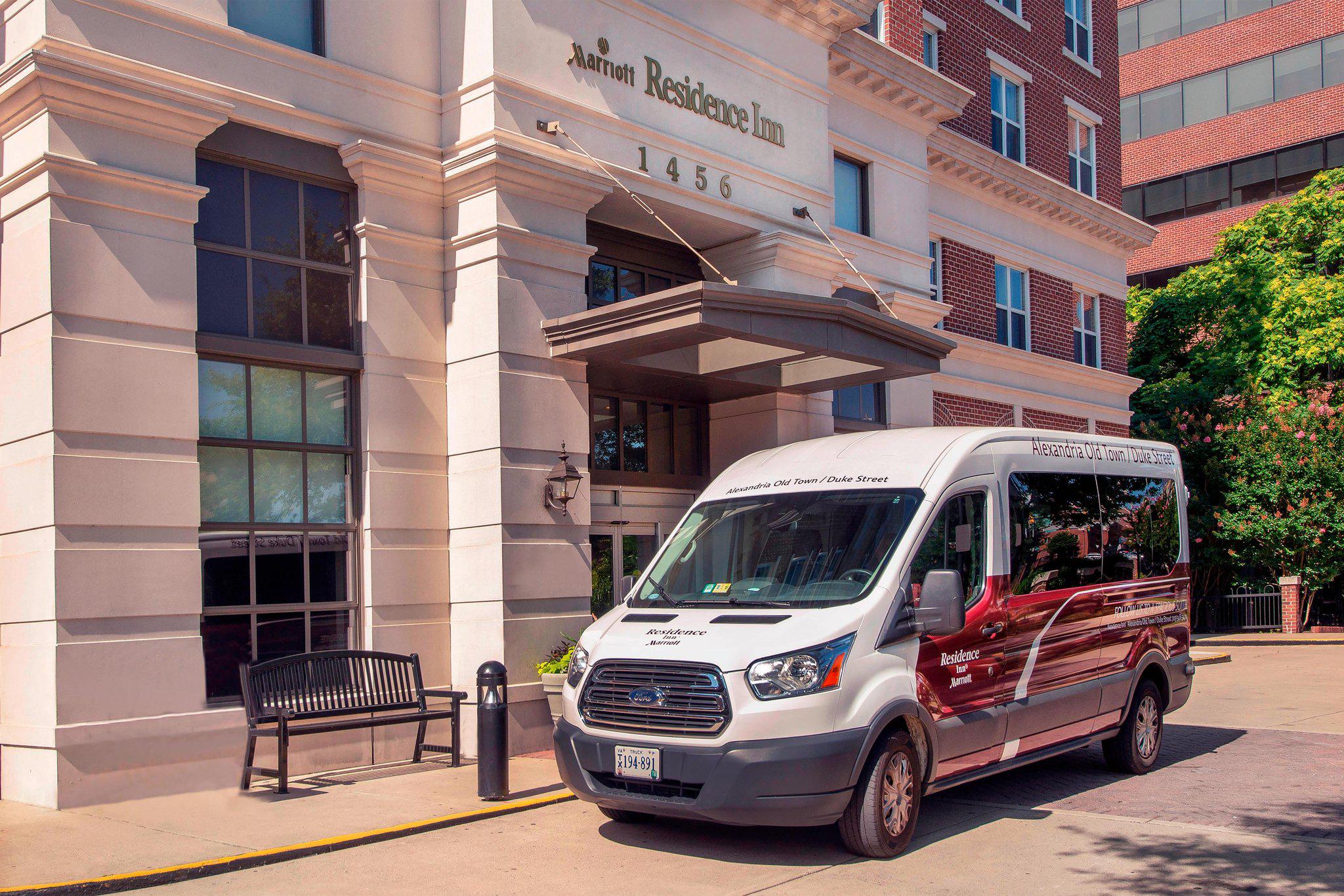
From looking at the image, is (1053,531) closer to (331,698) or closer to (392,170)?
(331,698)

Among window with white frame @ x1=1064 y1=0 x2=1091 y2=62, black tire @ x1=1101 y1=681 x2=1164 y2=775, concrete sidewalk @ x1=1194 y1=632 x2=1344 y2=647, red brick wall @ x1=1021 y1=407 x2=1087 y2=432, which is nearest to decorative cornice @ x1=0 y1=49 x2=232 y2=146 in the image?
black tire @ x1=1101 y1=681 x2=1164 y2=775

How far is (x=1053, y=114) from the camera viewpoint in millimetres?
23844

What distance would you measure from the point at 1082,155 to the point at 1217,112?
70.3 feet

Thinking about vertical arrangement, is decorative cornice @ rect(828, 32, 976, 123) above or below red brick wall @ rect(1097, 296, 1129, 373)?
above

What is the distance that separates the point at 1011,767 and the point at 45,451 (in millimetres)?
7126

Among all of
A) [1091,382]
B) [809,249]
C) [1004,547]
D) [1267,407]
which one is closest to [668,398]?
[809,249]

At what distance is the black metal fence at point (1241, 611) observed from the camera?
27922 millimetres

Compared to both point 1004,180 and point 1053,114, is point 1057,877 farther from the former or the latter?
point 1053,114

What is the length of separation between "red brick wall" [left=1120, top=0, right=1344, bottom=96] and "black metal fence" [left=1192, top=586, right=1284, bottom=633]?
65.9 feet

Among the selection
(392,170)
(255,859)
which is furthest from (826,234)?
(255,859)

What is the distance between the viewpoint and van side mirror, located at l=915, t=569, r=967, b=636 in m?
7.14

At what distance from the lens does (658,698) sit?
699 cm

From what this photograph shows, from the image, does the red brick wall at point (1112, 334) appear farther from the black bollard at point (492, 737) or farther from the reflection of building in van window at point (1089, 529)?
the black bollard at point (492, 737)

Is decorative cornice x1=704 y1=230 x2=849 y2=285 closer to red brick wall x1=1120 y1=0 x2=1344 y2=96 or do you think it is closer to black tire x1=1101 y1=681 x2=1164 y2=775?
black tire x1=1101 y1=681 x2=1164 y2=775
